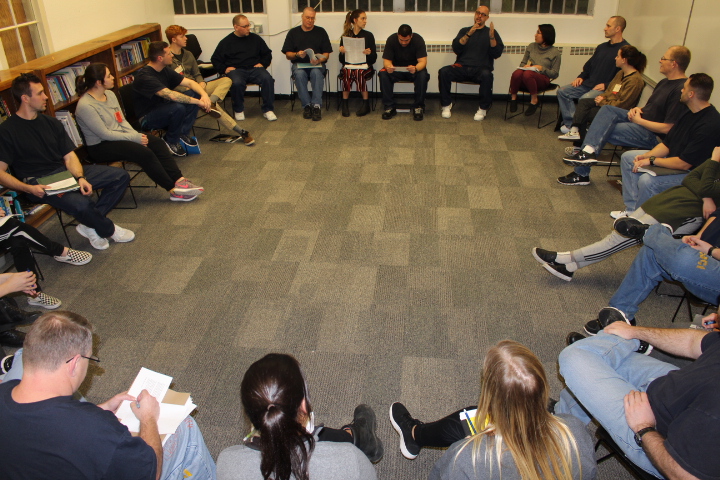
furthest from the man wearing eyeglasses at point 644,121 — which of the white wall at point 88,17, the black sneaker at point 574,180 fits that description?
the white wall at point 88,17

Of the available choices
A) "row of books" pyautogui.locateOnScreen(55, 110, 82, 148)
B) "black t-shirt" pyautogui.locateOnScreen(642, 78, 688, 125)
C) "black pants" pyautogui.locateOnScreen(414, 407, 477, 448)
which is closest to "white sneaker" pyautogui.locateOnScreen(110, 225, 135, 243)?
"row of books" pyautogui.locateOnScreen(55, 110, 82, 148)

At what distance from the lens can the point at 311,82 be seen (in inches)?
255

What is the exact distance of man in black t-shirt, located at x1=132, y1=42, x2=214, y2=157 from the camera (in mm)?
4945

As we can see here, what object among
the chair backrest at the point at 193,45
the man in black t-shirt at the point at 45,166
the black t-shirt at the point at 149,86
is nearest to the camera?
the man in black t-shirt at the point at 45,166

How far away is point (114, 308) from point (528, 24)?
601cm

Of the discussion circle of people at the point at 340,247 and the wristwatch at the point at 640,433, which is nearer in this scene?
the discussion circle of people at the point at 340,247

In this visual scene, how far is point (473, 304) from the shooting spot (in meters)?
3.13

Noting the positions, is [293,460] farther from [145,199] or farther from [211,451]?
[145,199]

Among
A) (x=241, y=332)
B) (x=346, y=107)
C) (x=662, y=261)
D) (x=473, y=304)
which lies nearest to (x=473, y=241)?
(x=473, y=304)

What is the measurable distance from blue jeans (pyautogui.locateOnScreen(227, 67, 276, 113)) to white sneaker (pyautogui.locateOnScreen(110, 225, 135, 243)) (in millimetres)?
2941

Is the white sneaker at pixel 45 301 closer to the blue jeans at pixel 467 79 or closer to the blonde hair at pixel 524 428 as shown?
the blonde hair at pixel 524 428

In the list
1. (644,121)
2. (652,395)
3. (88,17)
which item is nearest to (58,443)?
(652,395)

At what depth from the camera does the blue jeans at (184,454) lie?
1743 mm

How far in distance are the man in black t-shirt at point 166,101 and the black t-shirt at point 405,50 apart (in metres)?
2.40
